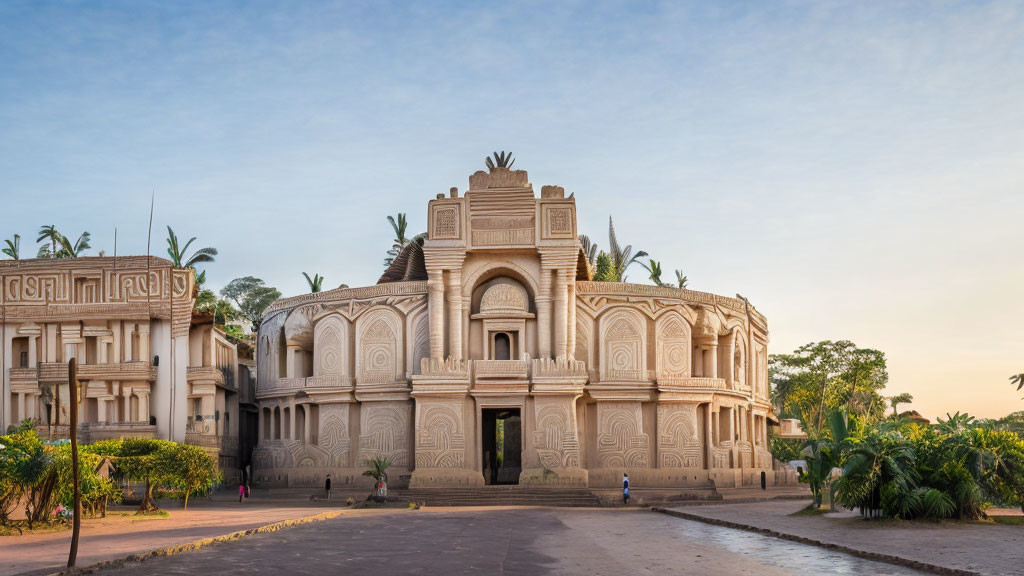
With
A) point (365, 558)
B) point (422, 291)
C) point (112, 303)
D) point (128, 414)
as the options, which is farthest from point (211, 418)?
point (365, 558)

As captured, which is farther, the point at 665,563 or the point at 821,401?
the point at 821,401

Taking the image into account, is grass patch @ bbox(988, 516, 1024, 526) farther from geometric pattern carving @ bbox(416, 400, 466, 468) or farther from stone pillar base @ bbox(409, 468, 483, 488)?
geometric pattern carving @ bbox(416, 400, 466, 468)

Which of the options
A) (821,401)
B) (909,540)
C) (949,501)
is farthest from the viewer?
(821,401)

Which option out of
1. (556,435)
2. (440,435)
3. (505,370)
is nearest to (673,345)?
(556,435)

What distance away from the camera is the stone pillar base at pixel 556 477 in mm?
35281

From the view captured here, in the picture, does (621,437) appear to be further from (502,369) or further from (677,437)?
(502,369)

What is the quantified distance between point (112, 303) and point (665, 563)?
27809 millimetres

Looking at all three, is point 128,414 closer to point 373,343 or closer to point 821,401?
point 373,343

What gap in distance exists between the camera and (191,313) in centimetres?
3744

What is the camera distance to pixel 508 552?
57.6ft

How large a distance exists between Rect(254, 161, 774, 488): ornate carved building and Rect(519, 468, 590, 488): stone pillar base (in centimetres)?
6

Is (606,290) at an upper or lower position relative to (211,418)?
upper

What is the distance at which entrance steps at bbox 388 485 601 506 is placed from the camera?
109 feet

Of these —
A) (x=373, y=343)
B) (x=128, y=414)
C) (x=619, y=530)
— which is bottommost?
(x=619, y=530)
